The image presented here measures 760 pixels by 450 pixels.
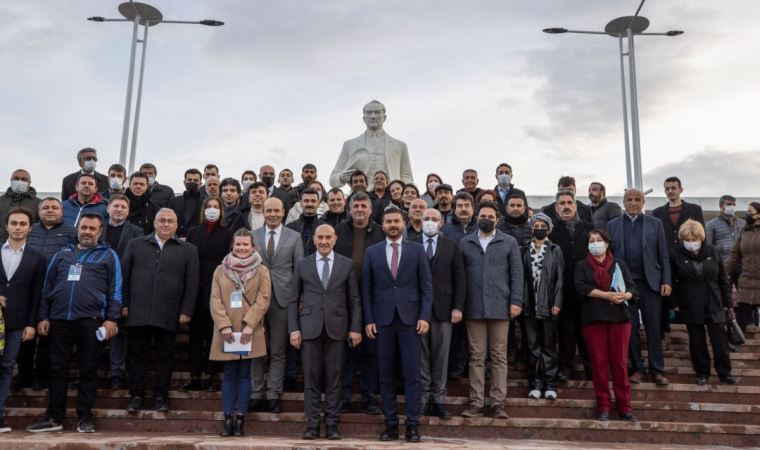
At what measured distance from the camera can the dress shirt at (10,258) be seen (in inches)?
246

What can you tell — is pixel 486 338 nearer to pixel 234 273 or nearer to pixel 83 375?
pixel 234 273

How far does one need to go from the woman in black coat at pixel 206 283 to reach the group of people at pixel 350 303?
2 cm

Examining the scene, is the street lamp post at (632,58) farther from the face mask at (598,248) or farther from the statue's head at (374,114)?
the face mask at (598,248)

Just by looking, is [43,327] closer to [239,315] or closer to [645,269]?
[239,315]

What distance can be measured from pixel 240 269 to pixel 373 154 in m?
5.18

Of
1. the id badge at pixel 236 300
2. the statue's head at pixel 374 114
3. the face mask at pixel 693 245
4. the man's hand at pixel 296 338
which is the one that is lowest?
the man's hand at pixel 296 338

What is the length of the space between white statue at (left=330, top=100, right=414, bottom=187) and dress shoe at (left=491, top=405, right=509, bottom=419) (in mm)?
5353

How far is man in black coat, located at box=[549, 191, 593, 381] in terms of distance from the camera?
7195mm

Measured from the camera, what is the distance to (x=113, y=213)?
7.32 metres

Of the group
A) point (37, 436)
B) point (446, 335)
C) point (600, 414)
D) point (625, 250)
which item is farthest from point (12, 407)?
point (625, 250)

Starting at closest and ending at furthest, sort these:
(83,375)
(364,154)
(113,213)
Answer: (83,375)
(113,213)
(364,154)

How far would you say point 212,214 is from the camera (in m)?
7.22

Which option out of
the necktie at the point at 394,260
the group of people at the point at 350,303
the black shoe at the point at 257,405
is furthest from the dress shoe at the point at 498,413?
the black shoe at the point at 257,405

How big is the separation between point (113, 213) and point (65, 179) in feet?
7.83
